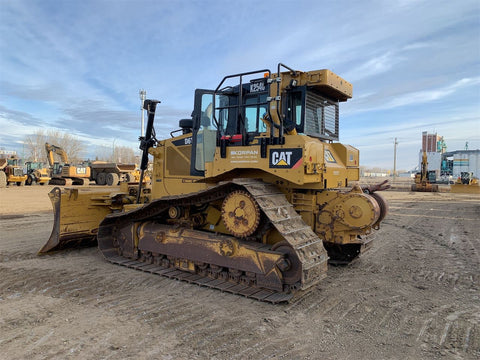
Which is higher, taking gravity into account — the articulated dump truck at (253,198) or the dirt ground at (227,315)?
the articulated dump truck at (253,198)

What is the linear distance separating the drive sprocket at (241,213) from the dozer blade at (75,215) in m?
3.52

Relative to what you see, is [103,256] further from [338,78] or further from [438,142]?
[438,142]

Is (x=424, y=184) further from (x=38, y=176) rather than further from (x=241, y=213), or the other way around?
(x=38, y=176)

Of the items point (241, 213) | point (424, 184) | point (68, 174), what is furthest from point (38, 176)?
point (424, 184)

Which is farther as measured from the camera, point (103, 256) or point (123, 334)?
point (103, 256)

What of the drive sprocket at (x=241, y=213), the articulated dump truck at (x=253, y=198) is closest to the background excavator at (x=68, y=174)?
the articulated dump truck at (x=253, y=198)

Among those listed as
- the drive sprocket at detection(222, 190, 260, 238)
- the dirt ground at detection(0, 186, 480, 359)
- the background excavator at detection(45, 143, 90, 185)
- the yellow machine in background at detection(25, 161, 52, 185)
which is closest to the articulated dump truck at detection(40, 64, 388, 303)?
the drive sprocket at detection(222, 190, 260, 238)

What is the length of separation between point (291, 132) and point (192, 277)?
2831mm

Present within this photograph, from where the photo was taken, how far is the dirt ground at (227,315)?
138 inches

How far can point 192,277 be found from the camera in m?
5.64

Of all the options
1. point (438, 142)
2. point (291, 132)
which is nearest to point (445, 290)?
point (291, 132)

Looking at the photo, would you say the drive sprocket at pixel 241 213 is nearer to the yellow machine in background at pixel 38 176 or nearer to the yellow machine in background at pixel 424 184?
the yellow machine in background at pixel 38 176

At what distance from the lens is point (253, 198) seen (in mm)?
4910

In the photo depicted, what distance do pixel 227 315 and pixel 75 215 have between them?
4674 mm
